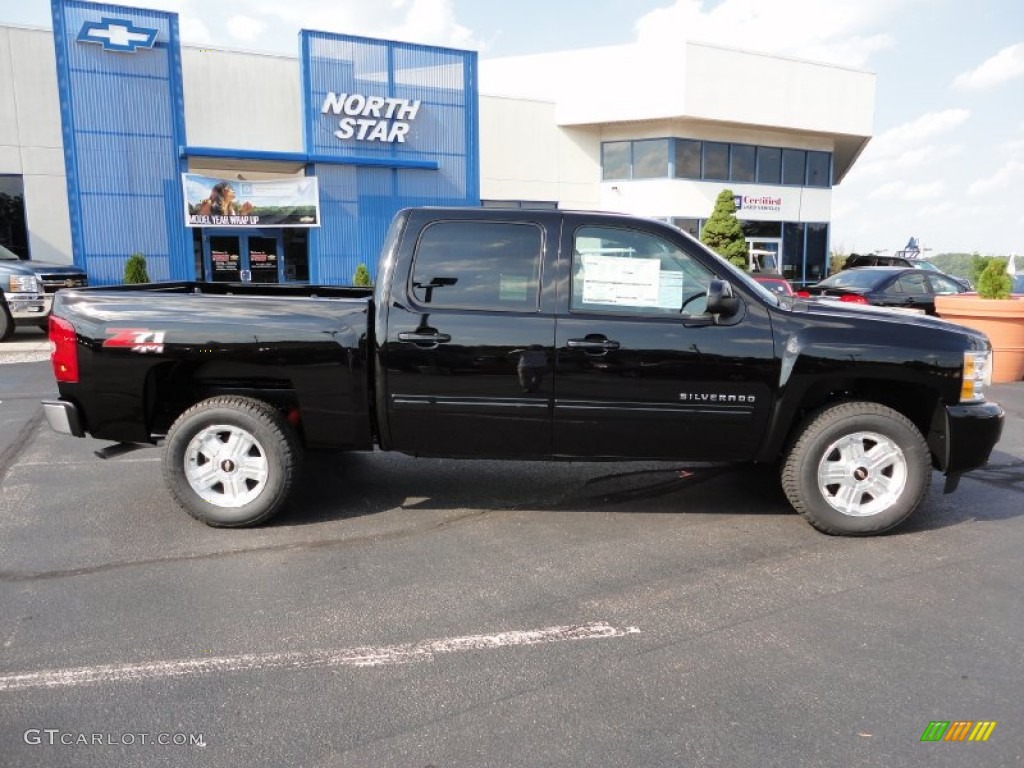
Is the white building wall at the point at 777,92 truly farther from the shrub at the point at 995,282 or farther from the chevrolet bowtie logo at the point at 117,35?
Result: the shrub at the point at 995,282

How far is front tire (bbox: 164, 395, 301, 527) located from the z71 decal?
0.43 meters

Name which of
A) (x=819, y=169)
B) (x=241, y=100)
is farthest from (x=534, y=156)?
(x=819, y=169)

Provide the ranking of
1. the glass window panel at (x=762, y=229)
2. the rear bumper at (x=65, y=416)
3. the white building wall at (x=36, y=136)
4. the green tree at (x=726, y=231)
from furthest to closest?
1. the glass window panel at (x=762, y=229)
2. the green tree at (x=726, y=231)
3. the white building wall at (x=36, y=136)
4. the rear bumper at (x=65, y=416)

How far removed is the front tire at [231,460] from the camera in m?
4.64

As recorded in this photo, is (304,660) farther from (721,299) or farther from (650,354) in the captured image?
(721,299)

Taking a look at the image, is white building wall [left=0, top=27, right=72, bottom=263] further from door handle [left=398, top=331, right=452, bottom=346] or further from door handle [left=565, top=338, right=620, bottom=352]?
door handle [left=565, top=338, right=620, bottom=352]

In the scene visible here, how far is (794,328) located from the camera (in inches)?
176

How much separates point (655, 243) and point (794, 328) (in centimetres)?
94

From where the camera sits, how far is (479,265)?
461cm

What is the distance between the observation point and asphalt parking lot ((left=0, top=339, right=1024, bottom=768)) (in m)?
2.67

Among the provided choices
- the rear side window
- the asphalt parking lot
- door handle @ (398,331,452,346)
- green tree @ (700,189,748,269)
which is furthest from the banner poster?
door handle @ (398,331,452,346)

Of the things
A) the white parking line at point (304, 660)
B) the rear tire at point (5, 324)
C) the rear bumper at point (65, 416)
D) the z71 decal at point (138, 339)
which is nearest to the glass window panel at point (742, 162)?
the rear tire at point (5, 324)

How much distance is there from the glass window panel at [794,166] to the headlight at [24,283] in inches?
1055

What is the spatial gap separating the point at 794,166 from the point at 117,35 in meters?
24.4
